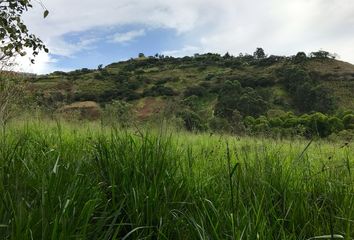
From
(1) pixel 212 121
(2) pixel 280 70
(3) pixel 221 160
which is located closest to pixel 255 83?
(2) pixel 280 70

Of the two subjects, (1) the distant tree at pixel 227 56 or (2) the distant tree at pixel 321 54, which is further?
(1) the distant tree at pixel 227 56

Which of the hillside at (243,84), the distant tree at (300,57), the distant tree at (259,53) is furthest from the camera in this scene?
the distant tree at (259,53)

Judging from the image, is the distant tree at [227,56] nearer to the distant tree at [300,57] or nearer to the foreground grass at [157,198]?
the distant tree at [300,57]

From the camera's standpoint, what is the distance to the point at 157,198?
2.94 m

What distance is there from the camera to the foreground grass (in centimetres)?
230

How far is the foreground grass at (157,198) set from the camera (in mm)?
2303

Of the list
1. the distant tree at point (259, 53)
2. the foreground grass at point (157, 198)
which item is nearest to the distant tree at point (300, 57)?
the distant tree at point (259, 53)

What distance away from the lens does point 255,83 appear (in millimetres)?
Answer: 55312

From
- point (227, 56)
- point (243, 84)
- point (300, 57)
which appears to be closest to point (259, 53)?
point (227, 56)

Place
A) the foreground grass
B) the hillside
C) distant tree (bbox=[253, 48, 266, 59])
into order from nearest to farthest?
the foreground grass, the hillside, distant tree (bbox=[253, 48, 266, 59])

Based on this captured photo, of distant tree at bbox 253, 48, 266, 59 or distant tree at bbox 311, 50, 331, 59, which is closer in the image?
distant tree at bbox 311, 50, 331, 59

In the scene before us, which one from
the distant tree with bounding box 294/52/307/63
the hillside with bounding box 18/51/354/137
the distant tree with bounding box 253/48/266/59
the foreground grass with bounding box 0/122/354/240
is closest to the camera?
the foreground grass with bounding box 0/122/354/240

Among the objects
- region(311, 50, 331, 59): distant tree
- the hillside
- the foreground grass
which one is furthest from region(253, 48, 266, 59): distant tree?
the foreground grass

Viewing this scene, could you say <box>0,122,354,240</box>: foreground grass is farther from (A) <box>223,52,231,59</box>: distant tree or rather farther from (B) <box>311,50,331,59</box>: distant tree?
(A) <box>223,52,231,59</box>: distant tree
